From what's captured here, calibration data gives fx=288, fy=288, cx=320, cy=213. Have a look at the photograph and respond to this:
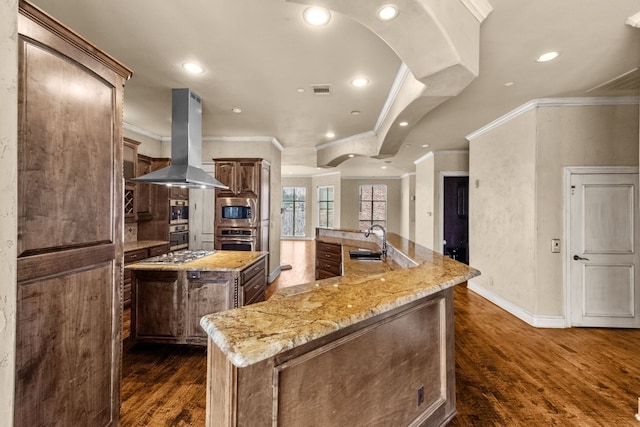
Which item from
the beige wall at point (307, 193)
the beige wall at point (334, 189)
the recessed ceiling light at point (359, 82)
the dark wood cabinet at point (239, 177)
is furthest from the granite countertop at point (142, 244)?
the beige wall at point (307, 193)

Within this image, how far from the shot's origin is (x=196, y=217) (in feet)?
18.1

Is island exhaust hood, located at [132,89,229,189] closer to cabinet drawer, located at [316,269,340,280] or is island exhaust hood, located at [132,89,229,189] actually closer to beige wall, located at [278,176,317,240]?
cabinet drawer, located at [316,269,340,280]

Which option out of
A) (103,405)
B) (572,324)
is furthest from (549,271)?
(103,405)

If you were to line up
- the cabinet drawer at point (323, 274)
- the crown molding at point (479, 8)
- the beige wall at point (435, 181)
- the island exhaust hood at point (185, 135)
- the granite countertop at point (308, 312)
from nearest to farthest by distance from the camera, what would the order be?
the granite countertop at point (308, 312), the crown molding at point (479, 8), the island exhaust hood at point (185, 135), the cabinet drawer at point (323, 274), the beige wall at point (435, 181)

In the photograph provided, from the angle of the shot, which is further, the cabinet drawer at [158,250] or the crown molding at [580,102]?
the cabinet drawer at [158,250]

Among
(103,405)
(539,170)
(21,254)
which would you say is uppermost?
(539,170)

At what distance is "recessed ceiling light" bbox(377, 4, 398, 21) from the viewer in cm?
157

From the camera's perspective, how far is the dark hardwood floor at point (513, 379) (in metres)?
2.03

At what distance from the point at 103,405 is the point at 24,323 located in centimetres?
73

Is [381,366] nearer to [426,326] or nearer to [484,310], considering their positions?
[426,326]

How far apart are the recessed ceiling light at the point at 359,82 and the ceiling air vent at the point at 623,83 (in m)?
2.56

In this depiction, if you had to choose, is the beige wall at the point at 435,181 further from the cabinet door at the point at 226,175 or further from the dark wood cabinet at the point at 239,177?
the cabinet door at the point at 226,175

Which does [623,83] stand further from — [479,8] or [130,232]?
[130,232]

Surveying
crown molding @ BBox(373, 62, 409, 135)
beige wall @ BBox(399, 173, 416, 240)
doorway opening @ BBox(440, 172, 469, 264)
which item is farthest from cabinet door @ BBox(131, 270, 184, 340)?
beige wall @ BBox(399, 173, 416, 240)
